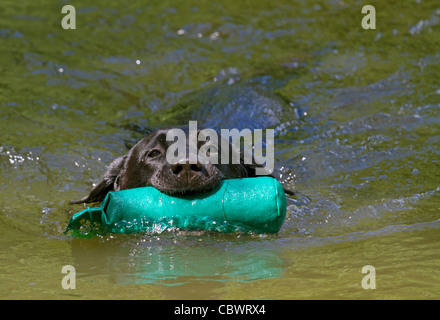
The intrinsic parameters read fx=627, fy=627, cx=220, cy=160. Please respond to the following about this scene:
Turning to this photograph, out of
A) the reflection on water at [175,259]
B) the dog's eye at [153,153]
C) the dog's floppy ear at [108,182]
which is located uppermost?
the dog's eye at [153,153]

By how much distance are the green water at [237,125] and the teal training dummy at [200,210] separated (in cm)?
16

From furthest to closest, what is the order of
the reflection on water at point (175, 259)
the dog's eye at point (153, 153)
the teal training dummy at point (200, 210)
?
the dog's eye at point (153, 153) → the teal training dummy at point (200, 210) → the reflection on water at point (175, 259)

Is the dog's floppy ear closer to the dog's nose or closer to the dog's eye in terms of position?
the dog's eye

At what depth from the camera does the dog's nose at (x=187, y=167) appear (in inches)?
157

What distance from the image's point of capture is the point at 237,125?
22.2 feet

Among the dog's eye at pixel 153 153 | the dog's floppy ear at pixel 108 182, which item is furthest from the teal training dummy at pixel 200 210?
the dog's floppy ear at pixel 108 182

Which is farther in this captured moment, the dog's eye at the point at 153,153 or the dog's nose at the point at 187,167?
the dog's eye at the point at 153,153

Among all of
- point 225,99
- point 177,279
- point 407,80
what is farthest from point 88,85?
point 177,279

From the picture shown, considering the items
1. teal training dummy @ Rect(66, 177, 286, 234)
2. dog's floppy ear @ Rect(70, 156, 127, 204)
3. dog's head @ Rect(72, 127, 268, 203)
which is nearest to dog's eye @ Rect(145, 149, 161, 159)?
dog's head @ Rect(72, 127, 268, 203)

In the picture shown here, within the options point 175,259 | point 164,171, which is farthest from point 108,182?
point 175,259

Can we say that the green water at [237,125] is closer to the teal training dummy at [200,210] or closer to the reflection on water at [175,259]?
the reflection on water at [175,259]

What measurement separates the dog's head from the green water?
0.34 meters

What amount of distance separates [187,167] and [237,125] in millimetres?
2842

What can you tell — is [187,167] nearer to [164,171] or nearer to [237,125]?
A: [164,171]
